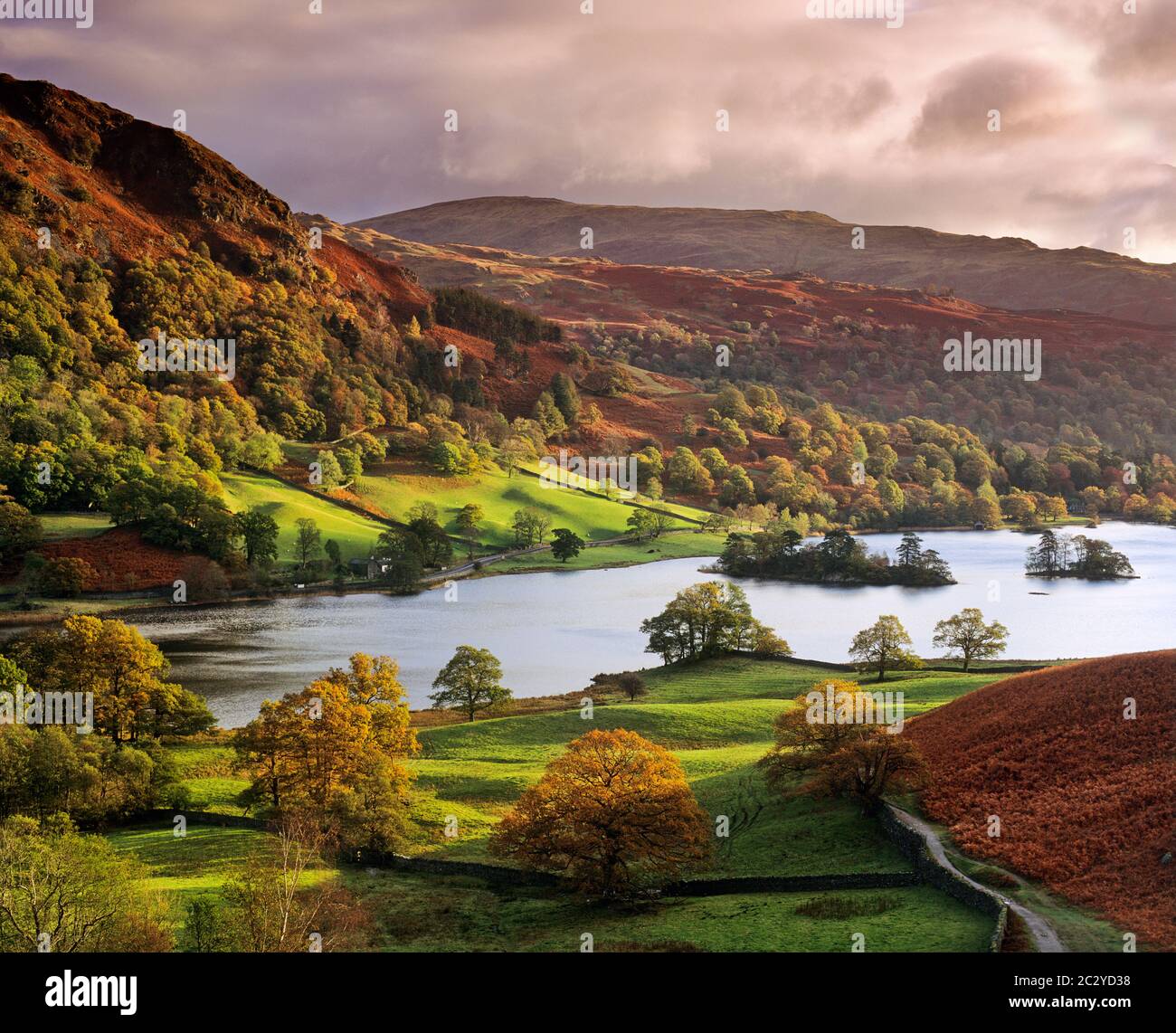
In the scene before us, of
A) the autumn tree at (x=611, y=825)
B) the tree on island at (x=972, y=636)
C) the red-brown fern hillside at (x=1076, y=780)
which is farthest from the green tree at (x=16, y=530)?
the red-brown fern hillside at (x=1076, y=780)

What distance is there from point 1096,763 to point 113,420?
71.6 metres

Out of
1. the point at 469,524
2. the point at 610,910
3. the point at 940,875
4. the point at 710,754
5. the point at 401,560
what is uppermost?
the point at 469,524

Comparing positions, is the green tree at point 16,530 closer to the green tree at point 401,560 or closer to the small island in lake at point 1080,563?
the green tree at point 401,560

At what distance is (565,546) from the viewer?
77.2m

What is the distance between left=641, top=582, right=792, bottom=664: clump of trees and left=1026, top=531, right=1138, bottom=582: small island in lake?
130 feet

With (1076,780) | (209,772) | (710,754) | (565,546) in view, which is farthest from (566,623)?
(1076,780)

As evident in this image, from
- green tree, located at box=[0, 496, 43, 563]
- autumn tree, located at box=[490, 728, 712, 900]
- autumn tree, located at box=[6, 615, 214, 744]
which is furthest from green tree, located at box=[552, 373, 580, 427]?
autumn tree, located at box=[490, 728, 712, 900]

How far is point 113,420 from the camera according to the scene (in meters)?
76.4

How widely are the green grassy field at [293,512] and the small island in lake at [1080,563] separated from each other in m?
49.0

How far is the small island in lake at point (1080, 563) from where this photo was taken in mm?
77688

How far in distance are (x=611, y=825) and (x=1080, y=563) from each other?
70.0 metres

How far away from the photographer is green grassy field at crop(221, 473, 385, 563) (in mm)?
70750

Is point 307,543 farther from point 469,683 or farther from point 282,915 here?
point 282,915
